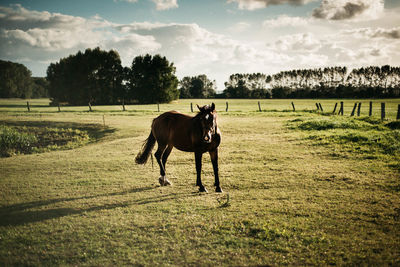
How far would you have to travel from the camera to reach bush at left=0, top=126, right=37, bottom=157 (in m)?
13.9

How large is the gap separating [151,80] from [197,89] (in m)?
44.7

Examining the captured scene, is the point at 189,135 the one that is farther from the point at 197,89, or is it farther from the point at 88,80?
the point at 197,89

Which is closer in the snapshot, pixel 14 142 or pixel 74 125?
pixel 14 142

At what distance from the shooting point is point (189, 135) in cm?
654

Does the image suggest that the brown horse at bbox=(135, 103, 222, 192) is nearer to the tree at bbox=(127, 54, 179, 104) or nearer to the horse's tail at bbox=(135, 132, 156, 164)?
the horse's tail at bbox=(135, 132, 156, 164)

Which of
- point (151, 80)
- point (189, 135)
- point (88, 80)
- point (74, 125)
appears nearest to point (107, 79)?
point (88, 80)

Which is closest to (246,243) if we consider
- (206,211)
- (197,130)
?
(206,211)

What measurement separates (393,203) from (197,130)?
17.0ft

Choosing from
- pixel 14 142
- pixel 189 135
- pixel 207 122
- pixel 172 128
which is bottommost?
pixel 14 142

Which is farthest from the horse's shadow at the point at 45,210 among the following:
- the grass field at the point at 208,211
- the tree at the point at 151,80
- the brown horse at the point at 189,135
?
the tree at the point at 151,80

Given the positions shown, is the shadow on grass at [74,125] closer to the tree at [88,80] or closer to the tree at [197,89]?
the tree at [88,80]

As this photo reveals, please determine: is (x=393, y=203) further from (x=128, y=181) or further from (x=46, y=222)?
(x=46, y=222)

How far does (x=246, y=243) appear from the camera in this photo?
402 centimetres

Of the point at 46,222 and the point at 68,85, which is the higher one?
the point at 68,85
